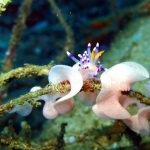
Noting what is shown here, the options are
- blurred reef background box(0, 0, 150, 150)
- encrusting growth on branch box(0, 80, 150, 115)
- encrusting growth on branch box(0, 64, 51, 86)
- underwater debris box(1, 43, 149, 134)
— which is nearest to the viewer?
encrusting growth on branch box(0, 80, 150, 115)

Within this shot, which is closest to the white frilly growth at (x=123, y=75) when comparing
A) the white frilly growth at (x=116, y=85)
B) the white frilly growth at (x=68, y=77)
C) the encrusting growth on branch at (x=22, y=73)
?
the white frilly growth at (x=116, y=85)

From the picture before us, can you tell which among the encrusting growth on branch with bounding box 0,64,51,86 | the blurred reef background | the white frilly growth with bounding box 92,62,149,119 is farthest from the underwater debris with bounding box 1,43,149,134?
the blurred reef background

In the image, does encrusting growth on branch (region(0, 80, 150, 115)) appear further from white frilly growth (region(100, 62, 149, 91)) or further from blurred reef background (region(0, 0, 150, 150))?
blurred reef background (region(0, 0, 150, 150))

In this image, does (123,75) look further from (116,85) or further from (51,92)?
(51,92)

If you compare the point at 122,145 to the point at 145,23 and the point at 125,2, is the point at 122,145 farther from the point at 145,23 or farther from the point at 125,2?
the point at 125,2

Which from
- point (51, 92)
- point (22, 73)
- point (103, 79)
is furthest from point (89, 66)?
point (22, 73)

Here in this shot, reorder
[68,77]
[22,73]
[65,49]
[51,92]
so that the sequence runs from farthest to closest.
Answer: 1. [65,49]
2. [22,73]
3. [68,77]
4. [51,92]
